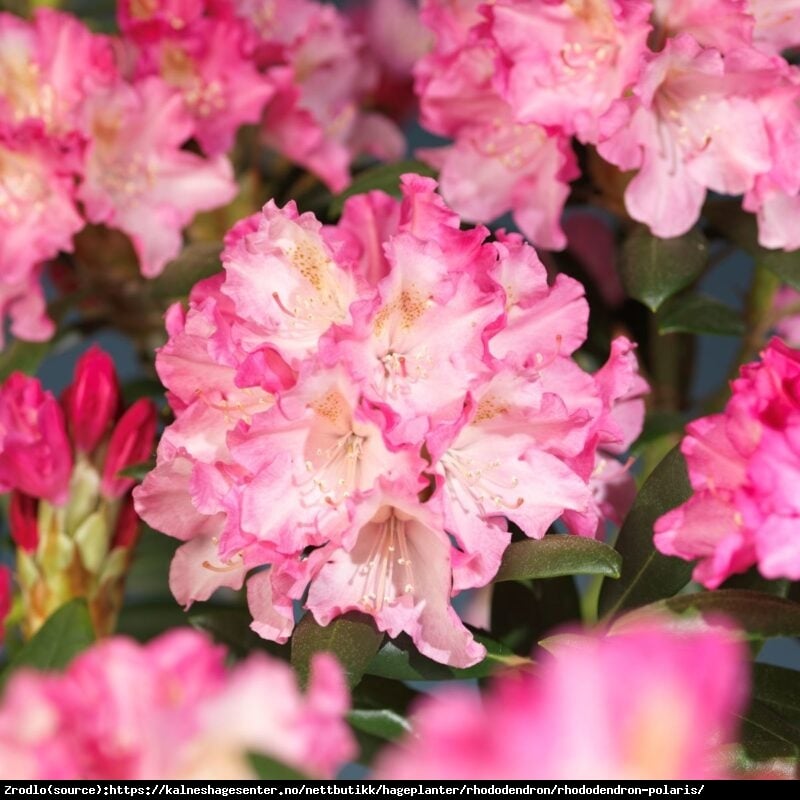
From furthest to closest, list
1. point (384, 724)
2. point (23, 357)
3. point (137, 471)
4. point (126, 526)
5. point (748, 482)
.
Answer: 1. point (23, 357)
2. point (126, 526)
3. point (137, 471)
4. point (384, 724)
5. point (748, 482)

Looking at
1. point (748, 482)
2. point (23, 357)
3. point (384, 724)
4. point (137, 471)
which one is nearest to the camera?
point (748, 482)

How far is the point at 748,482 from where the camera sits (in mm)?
695

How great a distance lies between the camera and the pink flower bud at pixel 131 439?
0.98m

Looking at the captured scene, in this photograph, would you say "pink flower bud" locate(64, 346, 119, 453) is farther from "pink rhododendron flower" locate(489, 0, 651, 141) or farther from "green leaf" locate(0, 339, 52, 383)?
"pink rhododendron flower" locate(489, 0, 651, 141)

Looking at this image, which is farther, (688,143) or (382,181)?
(382,181)

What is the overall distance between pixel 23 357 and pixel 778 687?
2.29ft

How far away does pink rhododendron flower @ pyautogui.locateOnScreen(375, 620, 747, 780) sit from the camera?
40cm

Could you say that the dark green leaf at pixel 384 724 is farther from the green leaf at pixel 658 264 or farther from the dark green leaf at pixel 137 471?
the green leaf at pixel 658 264

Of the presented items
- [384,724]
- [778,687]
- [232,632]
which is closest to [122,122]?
[232,632]

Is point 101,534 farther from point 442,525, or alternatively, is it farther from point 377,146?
point 377,146

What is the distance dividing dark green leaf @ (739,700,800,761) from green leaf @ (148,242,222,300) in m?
0.51

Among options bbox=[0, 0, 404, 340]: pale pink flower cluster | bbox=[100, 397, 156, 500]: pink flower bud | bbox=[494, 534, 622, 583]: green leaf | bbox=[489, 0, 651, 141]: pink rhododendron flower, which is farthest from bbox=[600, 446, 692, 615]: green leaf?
bbox=[0, 0, 404, 340]: pale pink flower cluster

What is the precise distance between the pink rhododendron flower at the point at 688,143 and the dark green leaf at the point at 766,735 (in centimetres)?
34

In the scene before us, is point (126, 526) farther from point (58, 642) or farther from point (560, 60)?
point (560, 60)
